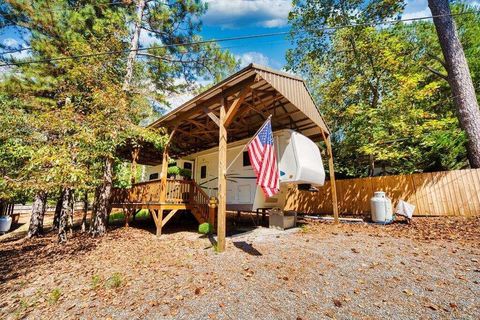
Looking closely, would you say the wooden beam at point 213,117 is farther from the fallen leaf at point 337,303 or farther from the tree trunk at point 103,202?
the fallen leaf at point 337,303

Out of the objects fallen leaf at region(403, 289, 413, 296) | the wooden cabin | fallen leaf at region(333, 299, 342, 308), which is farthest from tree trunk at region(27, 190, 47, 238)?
fallen leaf at region(403, 289, 413, 296)

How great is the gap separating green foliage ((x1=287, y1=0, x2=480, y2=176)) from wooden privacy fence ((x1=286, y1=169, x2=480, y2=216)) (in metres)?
1.49

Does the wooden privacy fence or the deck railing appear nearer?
the wooden privacy fence

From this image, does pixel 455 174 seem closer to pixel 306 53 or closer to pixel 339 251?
pixel 339 251

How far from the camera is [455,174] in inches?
378

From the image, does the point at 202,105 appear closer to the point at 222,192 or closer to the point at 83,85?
the point at 222,192

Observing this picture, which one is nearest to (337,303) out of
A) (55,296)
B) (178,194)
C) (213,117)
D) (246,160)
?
(55,296)

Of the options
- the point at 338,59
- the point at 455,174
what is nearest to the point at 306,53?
the point at 338,59

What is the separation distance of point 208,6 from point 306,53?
10569 millimetres

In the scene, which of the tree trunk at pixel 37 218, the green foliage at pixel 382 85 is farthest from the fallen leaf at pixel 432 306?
the tree trunk at pixel 37 218

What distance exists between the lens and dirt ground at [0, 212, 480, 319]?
3.34 metres

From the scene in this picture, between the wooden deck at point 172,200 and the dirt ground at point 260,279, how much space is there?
2.04 metres

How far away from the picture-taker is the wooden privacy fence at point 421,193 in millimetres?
9102

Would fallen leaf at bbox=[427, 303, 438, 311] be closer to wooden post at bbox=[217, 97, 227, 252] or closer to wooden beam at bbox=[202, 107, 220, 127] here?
wooden post at bbox=[217, 97, 227, 252]
